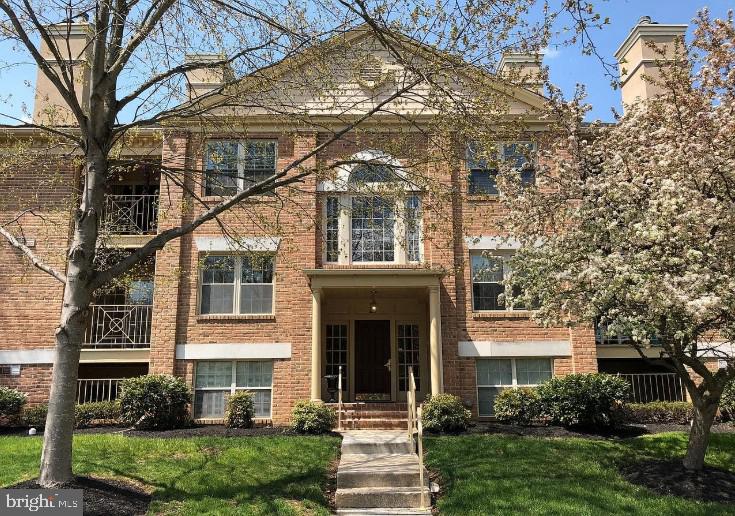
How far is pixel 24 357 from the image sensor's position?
49.6 feet

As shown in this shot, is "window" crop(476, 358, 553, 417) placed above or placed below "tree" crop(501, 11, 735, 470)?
below

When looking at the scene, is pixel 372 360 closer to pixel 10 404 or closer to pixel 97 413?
pixel 97 413

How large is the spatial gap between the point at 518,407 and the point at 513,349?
176 cm

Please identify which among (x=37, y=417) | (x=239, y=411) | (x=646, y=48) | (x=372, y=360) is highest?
(x=646, y=48)

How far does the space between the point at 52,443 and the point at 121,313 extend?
30.7 feet

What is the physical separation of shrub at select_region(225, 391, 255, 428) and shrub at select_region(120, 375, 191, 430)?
1.02 m

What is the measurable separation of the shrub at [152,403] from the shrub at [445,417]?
534cm

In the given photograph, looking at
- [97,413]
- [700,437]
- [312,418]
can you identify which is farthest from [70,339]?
[700,437]

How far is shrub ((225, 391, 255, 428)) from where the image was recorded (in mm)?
13266

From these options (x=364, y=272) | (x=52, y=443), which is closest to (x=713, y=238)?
(x=364, y=272)

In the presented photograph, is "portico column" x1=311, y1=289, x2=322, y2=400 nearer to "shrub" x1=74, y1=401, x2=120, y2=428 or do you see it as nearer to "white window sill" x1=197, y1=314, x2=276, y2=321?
"white window sill" x1=197, y1=314, x2=276, y2=321

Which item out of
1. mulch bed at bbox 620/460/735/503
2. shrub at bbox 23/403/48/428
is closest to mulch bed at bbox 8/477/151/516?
shrub at bbox 23/403/48/428

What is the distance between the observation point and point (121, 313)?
16.1 m

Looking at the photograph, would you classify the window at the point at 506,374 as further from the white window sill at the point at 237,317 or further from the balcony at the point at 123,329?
the balcony at the point at 123,329
